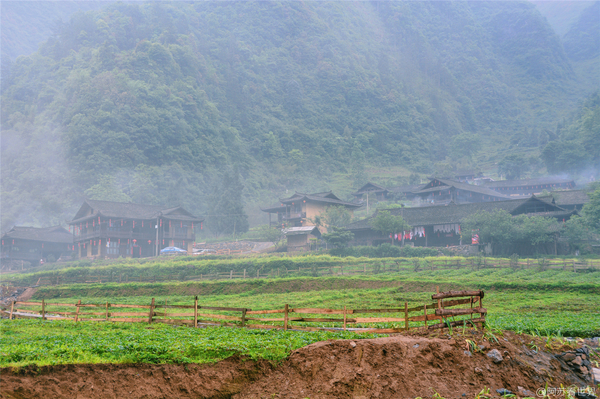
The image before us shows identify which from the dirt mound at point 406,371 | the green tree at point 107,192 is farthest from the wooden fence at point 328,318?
the green tree at point 107,192

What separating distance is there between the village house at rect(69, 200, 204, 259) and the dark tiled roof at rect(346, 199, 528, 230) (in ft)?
88.3

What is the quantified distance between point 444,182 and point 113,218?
58536mm

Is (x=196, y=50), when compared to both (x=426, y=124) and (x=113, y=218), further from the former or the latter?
(x=113, y=218)

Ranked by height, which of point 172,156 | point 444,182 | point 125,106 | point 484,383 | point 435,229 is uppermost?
point 125,106

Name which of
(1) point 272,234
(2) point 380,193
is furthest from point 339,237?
(2) point 380,193

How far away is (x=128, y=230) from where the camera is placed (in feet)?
216

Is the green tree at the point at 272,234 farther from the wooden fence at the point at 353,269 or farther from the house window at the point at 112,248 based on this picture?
the house window at the point at 112,248

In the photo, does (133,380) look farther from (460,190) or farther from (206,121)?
(206,121)

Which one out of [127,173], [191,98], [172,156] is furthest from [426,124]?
[127,173]

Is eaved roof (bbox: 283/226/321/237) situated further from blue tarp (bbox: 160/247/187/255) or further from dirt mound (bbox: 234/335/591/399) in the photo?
dirt mound (bbox: 234/335/591/399)

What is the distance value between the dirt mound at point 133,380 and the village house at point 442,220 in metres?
45.2

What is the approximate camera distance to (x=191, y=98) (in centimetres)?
13562

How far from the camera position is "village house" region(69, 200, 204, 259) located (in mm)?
63669

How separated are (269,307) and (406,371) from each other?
15108 millimetres
